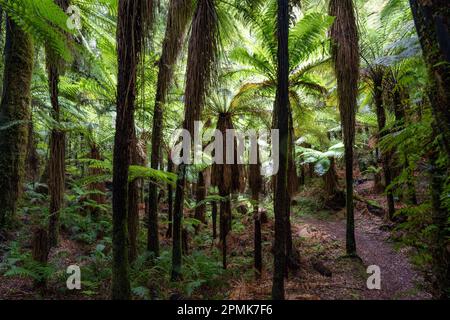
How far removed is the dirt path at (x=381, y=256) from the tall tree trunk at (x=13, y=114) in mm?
6388

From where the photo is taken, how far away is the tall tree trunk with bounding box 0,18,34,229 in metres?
5.23

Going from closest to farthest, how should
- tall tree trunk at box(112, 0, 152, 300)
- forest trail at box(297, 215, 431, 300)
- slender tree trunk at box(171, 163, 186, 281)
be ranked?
tall tree trunk at box(112, 0, 152, 300), forest trail at box(297, 215, 431, 300), slender tree trunk at box(171, 163, 186, 281)

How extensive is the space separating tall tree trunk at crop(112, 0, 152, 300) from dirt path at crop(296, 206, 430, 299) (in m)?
3.40

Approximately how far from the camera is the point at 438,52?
2506 mm

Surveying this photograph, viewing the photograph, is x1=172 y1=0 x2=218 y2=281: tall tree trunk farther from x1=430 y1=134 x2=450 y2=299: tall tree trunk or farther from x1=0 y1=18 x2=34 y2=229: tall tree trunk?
x1=430 y1=134 x2=450 y2=299: tall tree trunk

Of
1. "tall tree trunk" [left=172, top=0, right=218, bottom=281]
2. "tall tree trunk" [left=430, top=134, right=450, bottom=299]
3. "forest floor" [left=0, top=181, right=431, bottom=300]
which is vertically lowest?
"forest floor" [left=0, top=181, right=431, bottom=300]

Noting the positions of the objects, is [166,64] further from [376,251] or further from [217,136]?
[376,251]

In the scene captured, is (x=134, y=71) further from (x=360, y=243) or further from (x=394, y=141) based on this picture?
(x=360, y=243)

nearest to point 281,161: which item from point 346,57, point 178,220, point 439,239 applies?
point 439,239

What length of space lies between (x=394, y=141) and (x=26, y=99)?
238 inches

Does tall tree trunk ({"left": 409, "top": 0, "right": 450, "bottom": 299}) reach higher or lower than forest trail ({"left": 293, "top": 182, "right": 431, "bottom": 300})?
higher

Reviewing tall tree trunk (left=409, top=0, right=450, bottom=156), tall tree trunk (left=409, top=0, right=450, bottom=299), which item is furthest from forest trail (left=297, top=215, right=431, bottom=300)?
tall tree trunk (left=409, top=0, right=450, bottom=156)

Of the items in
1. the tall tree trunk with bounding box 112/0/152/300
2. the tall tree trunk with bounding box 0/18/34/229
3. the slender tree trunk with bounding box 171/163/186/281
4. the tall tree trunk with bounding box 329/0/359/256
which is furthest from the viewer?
the tall tree trunk with bounding box 329/0/359/256

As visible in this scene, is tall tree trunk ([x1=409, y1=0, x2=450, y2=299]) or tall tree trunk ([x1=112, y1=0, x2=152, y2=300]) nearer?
tall tree trunk ([x1=409, y1=0, x2=450, y2=299])
